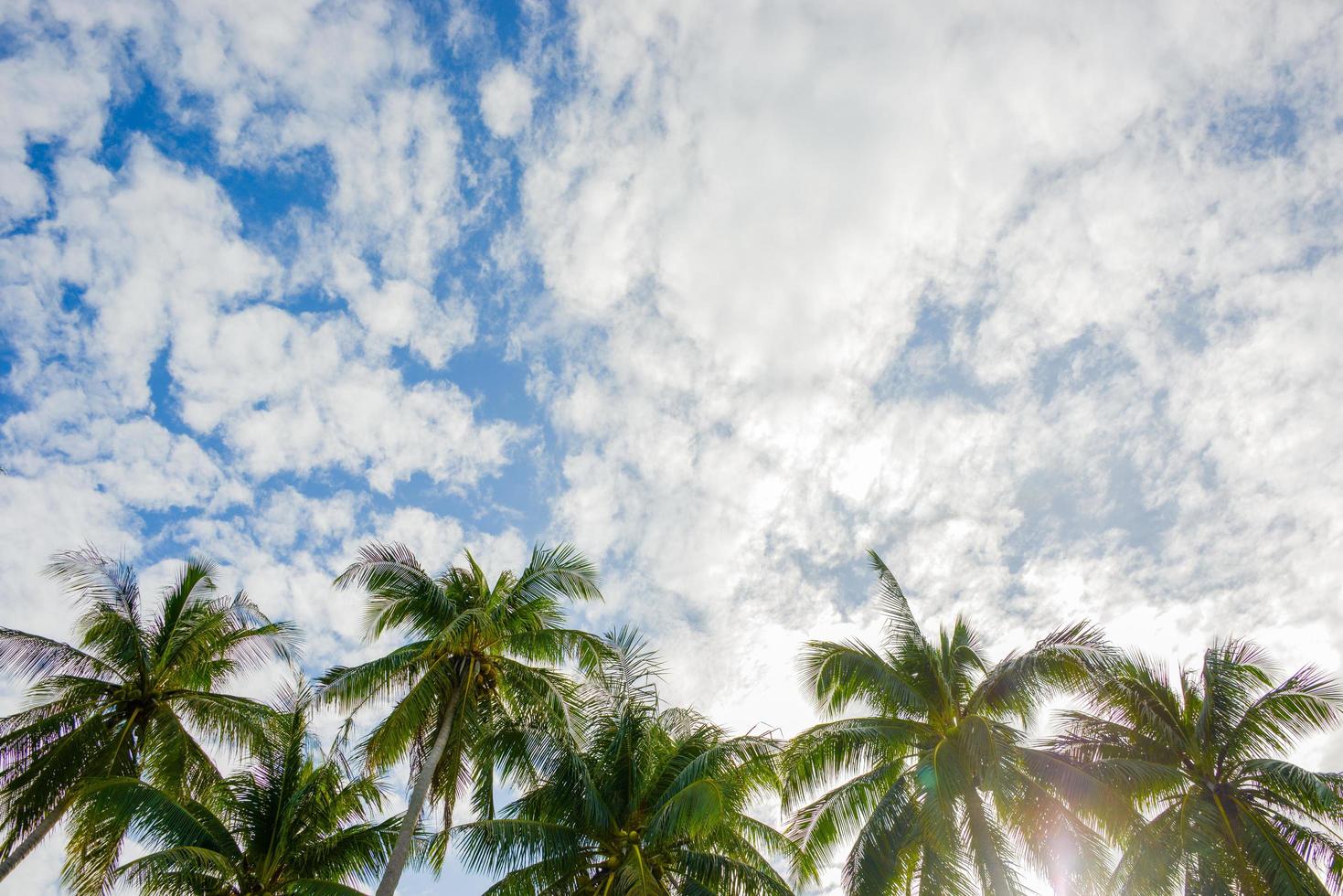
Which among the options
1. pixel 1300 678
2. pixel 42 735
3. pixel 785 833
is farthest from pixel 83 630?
pixel 1300 678

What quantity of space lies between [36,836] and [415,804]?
7.85m

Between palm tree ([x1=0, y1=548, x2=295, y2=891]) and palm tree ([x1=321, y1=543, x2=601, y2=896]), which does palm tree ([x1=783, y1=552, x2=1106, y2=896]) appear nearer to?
palm tree ([x1=321, y1=543, x2=601, y2=896])

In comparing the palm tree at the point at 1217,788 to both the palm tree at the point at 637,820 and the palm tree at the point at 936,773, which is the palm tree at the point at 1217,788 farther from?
the palm tree at the point at 637,820

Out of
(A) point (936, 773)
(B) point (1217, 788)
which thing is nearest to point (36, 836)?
(A) point (936, 773)

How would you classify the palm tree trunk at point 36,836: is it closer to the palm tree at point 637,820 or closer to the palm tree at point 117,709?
the palm tree at point 117,709

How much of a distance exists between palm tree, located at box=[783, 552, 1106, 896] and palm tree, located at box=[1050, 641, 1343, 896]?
0.96 meters

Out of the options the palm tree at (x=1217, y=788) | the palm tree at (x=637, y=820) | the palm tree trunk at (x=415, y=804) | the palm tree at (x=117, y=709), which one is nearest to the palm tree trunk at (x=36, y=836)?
the palm tree at (x=117, y=709)

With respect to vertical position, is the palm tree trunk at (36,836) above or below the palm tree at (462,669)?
below

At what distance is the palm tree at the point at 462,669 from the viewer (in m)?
15.1

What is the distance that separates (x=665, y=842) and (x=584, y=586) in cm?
541

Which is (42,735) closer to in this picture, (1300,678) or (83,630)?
(83,630)

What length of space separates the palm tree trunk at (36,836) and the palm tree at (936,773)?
14544 millimetres

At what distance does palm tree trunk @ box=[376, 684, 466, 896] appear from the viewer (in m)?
13.2

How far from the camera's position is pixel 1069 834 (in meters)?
13.9
